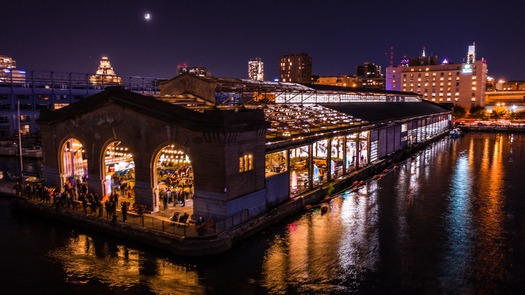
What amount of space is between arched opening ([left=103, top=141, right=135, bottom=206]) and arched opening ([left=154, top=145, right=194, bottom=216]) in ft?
8.61

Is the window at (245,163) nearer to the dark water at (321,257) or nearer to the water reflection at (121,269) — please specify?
the dark water at (321,257)

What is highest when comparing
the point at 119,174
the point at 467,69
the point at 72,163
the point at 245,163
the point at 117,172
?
the point at 467,69

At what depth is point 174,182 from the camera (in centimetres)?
3684

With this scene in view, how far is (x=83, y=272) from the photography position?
22891 millimetres

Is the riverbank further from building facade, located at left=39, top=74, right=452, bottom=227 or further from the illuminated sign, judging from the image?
the illuminated sign

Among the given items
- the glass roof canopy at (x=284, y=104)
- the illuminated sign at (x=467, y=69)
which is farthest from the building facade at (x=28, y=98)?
the illuminated sign at (x=467, y=69)

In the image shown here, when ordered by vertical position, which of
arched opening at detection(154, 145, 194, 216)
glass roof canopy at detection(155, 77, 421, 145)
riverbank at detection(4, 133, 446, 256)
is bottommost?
riverbank at detection(4, 133, 446, 256)

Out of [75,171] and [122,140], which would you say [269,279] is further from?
[75,171]

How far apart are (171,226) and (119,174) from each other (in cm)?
1474

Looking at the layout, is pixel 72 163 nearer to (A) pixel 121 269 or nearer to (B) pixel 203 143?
(B) pixel 203 143

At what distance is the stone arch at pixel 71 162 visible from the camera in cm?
3667

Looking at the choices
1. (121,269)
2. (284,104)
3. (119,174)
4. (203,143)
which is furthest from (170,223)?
(284,104)

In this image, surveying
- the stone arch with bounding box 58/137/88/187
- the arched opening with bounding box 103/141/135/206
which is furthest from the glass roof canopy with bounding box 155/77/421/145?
the stone arch with bounding box 58/137/88/187

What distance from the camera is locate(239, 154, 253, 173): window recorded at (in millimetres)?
28409
